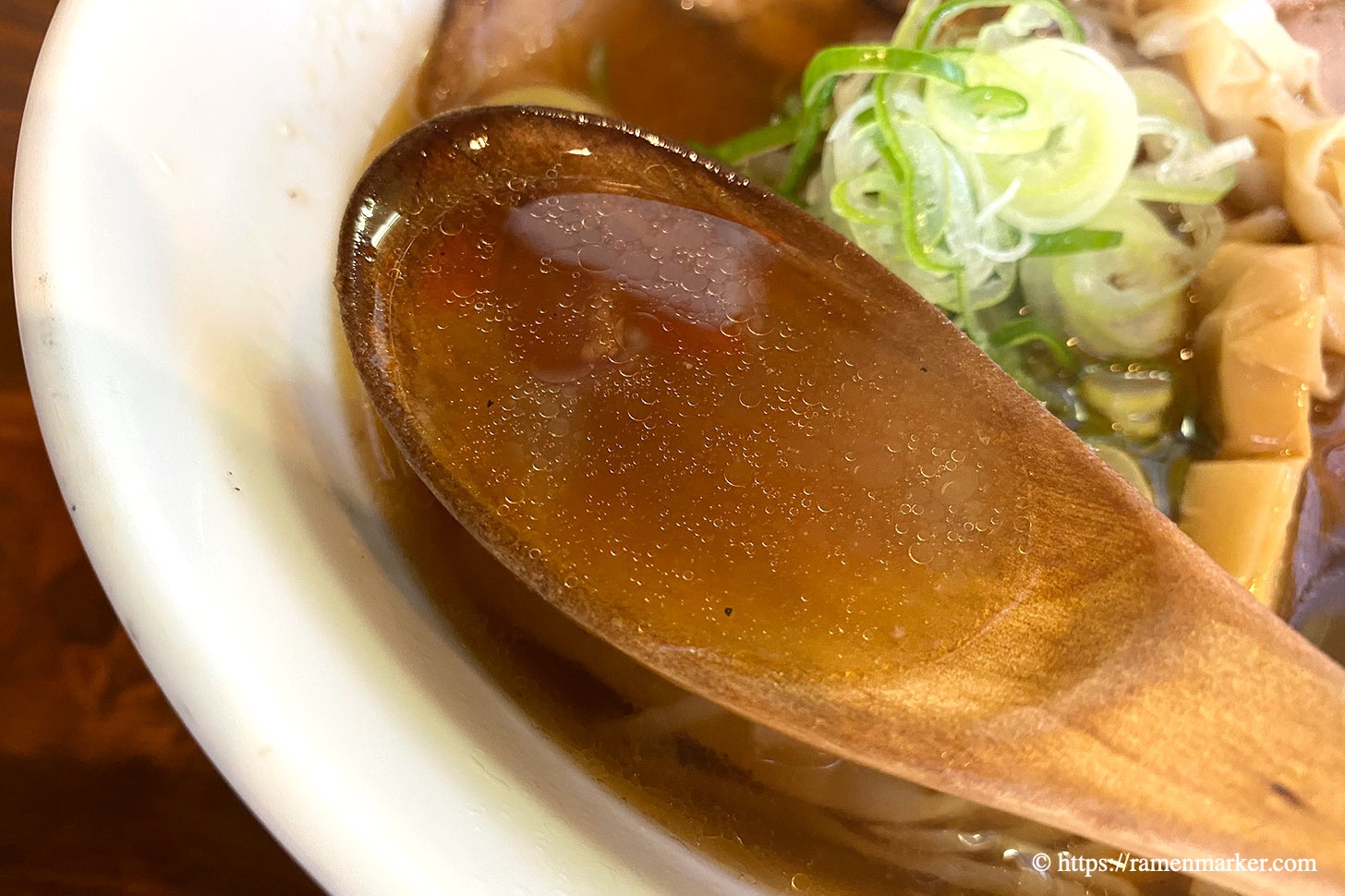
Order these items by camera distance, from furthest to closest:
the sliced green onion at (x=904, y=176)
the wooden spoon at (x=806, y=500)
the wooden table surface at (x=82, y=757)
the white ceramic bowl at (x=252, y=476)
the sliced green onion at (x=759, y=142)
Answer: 1. the sliced green onion at (x=759, y=142)
2. the sliced green onion at (x=904, y=176)
3. the wooden table surface at (x=82, y=757)
4. the wooden spoon at (x=806, y=500)
5. the white ceramic bowl at (x=252, y=476)

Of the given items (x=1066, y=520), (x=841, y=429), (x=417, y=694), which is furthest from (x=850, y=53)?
(x=417, y=694)

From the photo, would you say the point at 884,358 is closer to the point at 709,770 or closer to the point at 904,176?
the point at 904,176

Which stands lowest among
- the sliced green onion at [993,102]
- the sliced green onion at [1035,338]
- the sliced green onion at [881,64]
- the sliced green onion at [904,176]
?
the sliced green onion at [1035,338]

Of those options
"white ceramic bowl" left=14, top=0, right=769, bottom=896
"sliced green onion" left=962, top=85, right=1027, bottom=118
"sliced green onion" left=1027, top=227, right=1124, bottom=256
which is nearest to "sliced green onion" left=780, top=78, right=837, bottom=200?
"sliced green onion" left=962, top=85, right=1027, bottom=118

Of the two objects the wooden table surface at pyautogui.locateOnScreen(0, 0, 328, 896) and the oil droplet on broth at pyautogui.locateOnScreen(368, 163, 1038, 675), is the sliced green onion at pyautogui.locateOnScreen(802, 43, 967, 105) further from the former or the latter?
the wooden table surface at pyautogui.locateOnScreen(0, 0, 328, 896)

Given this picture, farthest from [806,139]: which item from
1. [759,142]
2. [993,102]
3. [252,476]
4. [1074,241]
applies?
[252,476]

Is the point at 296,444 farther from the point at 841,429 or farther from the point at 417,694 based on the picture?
the point at 841,429

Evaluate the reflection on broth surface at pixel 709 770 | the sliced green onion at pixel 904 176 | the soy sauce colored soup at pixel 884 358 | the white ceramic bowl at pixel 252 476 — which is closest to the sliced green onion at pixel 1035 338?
the soy sauce colored soup at pixel 884 358

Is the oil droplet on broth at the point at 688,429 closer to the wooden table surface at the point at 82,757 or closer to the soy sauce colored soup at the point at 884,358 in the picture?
the soy sauce colored soup at the point at 884,358
